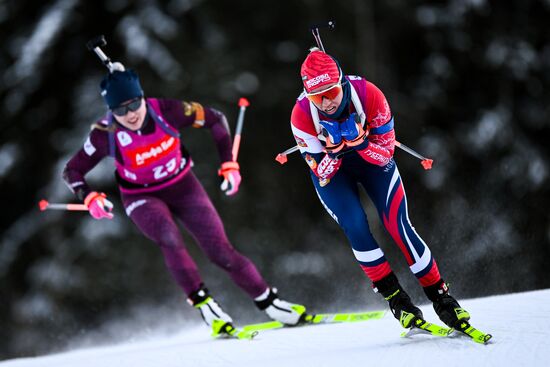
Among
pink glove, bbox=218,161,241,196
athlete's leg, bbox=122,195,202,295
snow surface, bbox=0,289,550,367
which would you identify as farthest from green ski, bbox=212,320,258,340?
pink glove, bbox=218,161,241,196

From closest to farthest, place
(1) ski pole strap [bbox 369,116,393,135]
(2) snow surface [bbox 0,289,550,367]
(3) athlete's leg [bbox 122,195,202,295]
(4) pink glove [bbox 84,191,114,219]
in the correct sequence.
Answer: (2) snow surface [bbox 0,289,550,367], (1) ski pole strap [bbox 369,116,393,135], (4) pink glove [bbox 84,191,114,219], (3) athlete's leg [bbox 122,195,202,295]

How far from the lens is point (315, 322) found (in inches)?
225

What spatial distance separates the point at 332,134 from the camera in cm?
420

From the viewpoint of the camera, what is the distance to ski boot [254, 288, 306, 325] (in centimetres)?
579

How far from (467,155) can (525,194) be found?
104 centimetres

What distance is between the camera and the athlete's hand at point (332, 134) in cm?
419

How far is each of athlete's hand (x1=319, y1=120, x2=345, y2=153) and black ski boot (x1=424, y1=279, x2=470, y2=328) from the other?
0.91 m

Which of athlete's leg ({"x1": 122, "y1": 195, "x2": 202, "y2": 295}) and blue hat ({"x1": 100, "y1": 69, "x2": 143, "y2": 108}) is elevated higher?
blue hat ({"x1": 100, "y1": 69, "x2": 143, "y2": 108})

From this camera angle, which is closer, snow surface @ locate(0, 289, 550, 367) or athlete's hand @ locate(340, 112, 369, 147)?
snow surface @ locate(0, 289, 550, 367)

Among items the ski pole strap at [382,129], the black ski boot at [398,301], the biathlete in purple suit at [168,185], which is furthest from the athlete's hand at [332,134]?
the biathlete in purple suit at [168,185]

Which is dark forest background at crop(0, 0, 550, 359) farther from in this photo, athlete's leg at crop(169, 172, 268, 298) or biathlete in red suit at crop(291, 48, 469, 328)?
biathlete in red suit at crop(291, 48, 469, 328)

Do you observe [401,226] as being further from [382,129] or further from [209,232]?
[209,232]

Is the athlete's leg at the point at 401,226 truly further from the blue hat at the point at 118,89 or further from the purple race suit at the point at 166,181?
the blue hat at the point at 118,89

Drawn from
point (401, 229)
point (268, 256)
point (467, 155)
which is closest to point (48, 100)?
point (268, 256)
